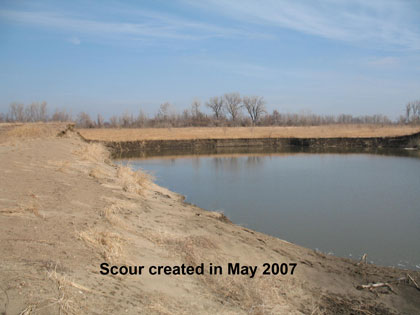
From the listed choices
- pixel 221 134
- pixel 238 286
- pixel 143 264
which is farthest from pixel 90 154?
pixel 221 134

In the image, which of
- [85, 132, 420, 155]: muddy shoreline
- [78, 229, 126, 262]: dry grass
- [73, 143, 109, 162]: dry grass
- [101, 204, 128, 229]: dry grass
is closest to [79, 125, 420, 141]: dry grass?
[85, 132, 420, 155]: muddy shoreline

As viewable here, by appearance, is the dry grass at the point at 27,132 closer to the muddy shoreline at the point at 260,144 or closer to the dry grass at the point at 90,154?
the dry grass at the point at 90,154

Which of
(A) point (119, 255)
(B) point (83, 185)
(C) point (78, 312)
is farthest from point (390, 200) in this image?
(C) point (78, 312)

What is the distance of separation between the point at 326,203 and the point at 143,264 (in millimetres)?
8974

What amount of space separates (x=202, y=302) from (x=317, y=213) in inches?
298

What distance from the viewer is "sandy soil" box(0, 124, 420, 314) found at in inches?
128

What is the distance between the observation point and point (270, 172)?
66.3 feet

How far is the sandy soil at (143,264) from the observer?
326 cm

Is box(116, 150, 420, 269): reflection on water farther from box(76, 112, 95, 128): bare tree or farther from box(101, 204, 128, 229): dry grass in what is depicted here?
box(76, 112, 95, 128): bare tree

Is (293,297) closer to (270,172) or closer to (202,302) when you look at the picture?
(202,302)

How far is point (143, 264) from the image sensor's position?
14.5 ft

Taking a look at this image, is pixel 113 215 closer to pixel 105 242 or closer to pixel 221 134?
pixel 105 242

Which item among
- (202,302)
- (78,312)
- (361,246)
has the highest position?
(78,312)

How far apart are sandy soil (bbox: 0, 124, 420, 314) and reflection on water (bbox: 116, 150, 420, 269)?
1.78m
